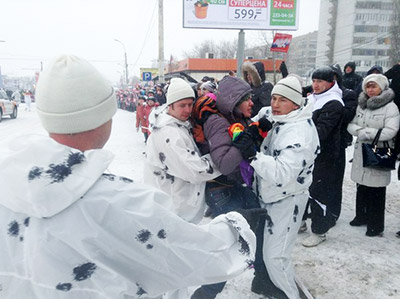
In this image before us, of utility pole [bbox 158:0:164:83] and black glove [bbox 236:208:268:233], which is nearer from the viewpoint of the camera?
black glove [bbox 236:208:268:233]

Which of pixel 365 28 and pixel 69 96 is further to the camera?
pixel 365 28

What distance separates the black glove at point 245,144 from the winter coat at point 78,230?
41.4 inches

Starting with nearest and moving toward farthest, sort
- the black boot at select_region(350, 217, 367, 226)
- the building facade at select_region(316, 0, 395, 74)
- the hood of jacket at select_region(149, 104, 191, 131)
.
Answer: the hood of jacket at select_region(149, 104, 191, 131) < the black boot at select_region(350, 217, 367, 226) < the building facade at select_region(316, 0, 395, 74)

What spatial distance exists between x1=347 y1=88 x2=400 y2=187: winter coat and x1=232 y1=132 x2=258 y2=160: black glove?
2259 mm

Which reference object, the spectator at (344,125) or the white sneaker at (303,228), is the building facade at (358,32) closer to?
the spectator at (344,125)

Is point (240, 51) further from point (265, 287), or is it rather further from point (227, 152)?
point (227, 152)

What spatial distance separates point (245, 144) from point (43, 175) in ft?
4.48

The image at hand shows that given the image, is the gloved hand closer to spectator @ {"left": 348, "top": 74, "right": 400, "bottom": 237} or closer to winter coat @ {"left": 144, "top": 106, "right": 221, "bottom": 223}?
spectator @ {"left": 348, "top": 74, "right": 400, "bottom": 237}

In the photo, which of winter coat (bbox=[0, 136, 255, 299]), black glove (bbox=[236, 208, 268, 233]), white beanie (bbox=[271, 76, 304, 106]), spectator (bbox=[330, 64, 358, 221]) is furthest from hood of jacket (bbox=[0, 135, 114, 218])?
spectator (bbox=[330, 64, 358, 221])

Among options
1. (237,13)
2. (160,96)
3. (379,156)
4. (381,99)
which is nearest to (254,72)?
(381,99)

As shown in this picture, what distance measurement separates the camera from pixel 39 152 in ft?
2.91

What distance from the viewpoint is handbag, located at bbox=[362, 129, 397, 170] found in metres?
3.51

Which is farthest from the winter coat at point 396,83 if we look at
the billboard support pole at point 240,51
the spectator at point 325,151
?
the billboard support pole at point 240,51

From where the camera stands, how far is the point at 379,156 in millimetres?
3537
